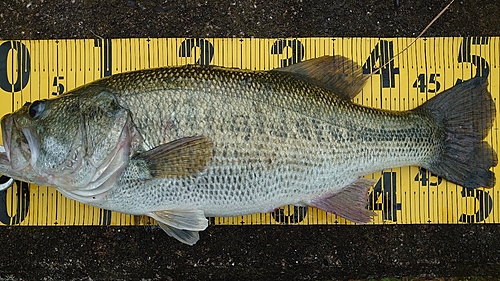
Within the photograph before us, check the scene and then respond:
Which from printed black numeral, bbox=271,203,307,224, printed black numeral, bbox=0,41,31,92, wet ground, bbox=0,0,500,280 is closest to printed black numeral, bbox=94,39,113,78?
printed black numeral, bbox=0,41,31,92

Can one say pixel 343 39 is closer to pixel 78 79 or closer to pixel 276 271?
pixel 276 271

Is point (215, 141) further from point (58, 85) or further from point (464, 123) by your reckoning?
point (464, 123)

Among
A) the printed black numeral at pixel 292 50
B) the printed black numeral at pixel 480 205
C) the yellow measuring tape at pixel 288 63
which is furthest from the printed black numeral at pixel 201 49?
the printed black numeral at pixel 480 205

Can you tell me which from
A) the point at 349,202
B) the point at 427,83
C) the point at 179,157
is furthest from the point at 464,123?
the point at 179,157

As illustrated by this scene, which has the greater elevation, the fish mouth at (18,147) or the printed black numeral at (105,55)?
the printed black numeral at (105,55)

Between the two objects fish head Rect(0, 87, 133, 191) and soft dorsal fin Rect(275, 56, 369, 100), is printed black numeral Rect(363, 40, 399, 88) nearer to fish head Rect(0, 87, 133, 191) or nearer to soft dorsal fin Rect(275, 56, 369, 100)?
soft dorsal fin Rect(275, 56, 369, 100)

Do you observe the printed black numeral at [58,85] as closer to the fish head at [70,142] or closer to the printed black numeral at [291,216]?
the fish head at [70,142]

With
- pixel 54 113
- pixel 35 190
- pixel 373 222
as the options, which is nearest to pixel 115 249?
pixel 35 190
